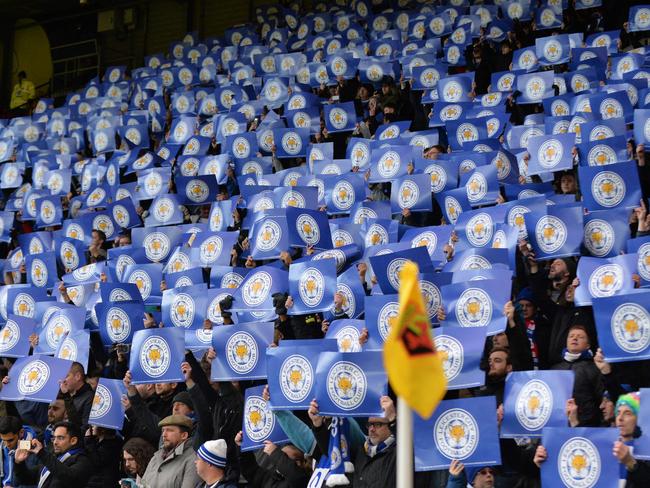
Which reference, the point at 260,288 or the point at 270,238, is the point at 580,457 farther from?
the point at 270,238

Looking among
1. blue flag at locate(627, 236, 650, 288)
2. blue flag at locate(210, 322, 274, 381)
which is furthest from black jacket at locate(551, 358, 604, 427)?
blue flag at locate(210, 322, 274, 381)

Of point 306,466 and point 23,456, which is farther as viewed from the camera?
point 23,456

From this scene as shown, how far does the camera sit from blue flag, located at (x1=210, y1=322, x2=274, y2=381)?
704 centimetres

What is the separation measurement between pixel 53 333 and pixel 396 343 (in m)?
7.09

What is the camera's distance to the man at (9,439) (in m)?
7.72

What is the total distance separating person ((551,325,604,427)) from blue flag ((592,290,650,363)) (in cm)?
18

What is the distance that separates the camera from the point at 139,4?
23.4 metres

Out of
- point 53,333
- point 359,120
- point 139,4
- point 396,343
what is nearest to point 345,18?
point 359,120

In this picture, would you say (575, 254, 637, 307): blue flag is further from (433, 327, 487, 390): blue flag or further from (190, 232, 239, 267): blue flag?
(190, 232, 239, 267): blue flag

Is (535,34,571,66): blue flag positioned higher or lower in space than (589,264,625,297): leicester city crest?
higher

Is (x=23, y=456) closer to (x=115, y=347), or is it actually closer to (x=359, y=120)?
(x=115, y=347)

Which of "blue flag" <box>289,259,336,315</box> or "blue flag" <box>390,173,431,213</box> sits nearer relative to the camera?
"blue flag" <box>289,259,336,315</box>

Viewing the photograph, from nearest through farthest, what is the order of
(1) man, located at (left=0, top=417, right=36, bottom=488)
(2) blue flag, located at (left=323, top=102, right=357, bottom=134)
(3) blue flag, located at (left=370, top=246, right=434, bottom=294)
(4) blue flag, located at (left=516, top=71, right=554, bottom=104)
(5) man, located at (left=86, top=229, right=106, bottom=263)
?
(3) blue flag, located at (left=370, top=246, right=434, bottom=294) → (1) man, located at (left=0, top=417, right=36, bottom=488) → (5) man, located at (left=86, top=229, right=106, bottom=263) → (4) blue flag, located at (left=516, top=71, right=554, bottom=104) → (2) blue flag, located at (left=323, top=102, right=357, bottom=134)

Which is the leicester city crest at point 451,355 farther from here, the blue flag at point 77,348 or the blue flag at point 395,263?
the blue flag at point 77,348
